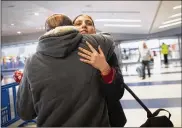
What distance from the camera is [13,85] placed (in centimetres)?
500

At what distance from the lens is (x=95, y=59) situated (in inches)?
42.9

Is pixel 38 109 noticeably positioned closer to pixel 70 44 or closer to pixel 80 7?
pixel 70 44

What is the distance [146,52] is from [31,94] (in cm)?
992

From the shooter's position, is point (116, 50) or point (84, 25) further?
point (116, 50)

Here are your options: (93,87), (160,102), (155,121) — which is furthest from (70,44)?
(160,102)

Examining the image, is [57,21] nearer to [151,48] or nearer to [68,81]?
[68,81]

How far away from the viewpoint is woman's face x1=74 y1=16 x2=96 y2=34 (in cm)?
137

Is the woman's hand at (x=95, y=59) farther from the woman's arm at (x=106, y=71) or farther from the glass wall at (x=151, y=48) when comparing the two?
the glass wall at (x=151, y=48)

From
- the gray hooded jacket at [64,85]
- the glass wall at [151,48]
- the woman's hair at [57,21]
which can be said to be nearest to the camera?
the gray hooded jacket at [64,85]

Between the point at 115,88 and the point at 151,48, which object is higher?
the point at 151,48

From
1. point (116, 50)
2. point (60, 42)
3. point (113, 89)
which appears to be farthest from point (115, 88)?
point (116, 50)

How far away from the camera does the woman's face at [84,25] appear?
1.37m

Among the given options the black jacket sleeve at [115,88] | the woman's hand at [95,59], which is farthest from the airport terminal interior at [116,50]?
the black jacket sleeve at [115,88]

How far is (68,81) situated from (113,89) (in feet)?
0.68
